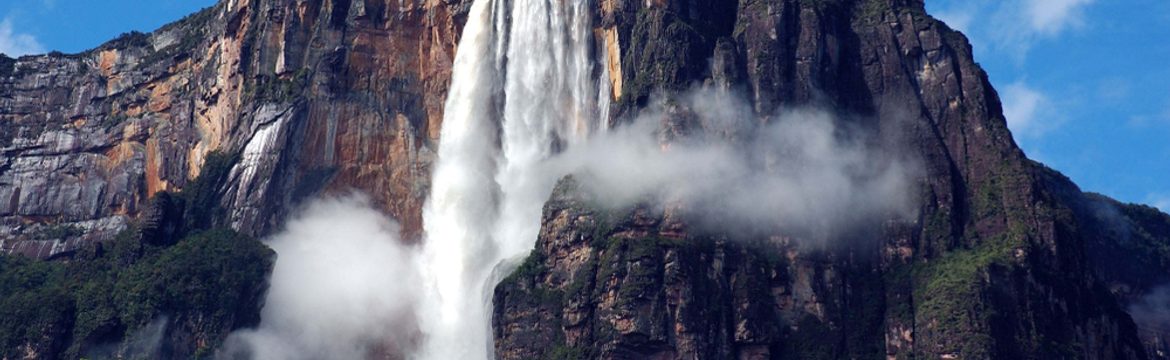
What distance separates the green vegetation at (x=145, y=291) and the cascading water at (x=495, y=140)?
10196 millimetres

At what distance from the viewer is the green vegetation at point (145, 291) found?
12912 cm

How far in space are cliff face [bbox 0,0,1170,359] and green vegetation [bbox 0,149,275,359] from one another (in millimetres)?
2719

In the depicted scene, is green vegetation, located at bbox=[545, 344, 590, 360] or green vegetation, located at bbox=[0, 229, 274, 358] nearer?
green vegetation, located at bbox=[545, 344, 590, 360]

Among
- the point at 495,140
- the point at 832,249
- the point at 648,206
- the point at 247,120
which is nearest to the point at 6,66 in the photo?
the point at 247,120

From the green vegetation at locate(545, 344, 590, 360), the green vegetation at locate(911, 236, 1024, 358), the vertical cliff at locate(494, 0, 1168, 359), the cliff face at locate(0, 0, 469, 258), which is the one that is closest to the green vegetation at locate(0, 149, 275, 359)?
the cliff face at locate(0, 0, 469, 258)

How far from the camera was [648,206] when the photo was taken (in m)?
124

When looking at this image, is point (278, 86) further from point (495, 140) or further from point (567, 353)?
point (567, 353)

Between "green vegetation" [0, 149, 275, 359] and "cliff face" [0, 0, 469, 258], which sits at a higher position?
"cliff face" [0, 0, 469, 258]

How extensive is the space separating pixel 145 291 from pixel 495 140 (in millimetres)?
21445

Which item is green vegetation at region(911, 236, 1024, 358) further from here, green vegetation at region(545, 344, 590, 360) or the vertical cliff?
green vegetation at region(545, 344, 590, 360)

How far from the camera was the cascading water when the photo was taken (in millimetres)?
132500

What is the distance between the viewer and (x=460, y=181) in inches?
5354

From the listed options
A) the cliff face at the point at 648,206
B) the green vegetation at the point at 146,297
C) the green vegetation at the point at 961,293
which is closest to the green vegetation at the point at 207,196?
the cliff face at the point at 648,206

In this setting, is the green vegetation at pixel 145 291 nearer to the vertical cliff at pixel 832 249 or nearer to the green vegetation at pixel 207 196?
the green vegetation at pixel 207 196
